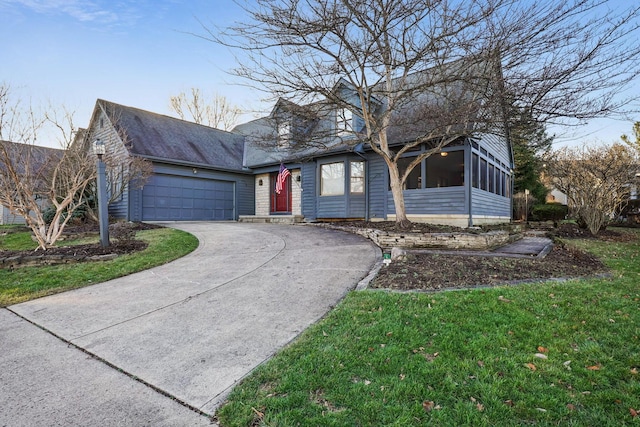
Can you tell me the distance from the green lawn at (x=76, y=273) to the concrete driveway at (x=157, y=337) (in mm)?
343

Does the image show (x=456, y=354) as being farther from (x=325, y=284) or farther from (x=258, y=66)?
(x=258, y=66)

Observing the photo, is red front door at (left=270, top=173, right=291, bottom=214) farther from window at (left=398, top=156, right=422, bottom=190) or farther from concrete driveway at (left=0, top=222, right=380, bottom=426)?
concrete driveway at (left=0, top=222, right=380, bottom=426)

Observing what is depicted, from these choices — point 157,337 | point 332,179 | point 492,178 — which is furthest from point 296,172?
point 157,337

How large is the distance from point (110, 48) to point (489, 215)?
1452 cm

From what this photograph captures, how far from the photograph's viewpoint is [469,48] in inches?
274

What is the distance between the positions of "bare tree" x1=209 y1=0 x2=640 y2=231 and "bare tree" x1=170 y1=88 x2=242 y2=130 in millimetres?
21853

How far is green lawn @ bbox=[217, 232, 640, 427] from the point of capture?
79.8 inches

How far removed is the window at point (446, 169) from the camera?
10.7m

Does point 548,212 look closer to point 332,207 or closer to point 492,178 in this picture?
point 492,178

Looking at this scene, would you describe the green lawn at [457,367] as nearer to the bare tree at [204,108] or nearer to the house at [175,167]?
the house at [175,167]

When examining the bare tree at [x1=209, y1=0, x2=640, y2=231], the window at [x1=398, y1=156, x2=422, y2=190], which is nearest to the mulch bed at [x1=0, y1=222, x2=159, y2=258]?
the bare tree at [x1=209, y1=0, x2=640, y2=231]

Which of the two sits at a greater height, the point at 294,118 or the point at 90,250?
the point at 294,118

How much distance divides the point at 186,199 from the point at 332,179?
7029mm

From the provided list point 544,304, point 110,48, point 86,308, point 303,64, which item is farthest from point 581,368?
point 110,48
